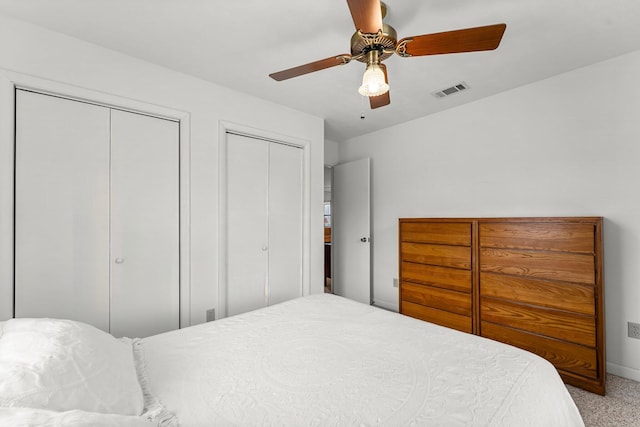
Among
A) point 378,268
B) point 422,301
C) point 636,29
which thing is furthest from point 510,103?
point 378,268

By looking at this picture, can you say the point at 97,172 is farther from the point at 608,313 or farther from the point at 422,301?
the point at 608,313

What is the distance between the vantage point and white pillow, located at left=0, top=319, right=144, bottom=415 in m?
0.77

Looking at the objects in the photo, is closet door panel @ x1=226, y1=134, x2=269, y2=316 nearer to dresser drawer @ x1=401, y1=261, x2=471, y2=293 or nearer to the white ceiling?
the white ceiling

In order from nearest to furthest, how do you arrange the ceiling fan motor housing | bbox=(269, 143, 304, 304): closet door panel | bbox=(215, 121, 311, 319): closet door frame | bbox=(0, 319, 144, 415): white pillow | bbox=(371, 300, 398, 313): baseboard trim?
bbox=(0, 319, 144, 415): white pillow < the ceiling fan motor housing < bbox=(215, 121, 311, 319): closet door frame < bbox=(269, 143, 304, 304): closet door panel < bbox=(371, 300, 398, 313): baseboard trim

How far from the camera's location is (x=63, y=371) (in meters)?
0.87

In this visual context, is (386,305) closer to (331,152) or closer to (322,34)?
(331,152)

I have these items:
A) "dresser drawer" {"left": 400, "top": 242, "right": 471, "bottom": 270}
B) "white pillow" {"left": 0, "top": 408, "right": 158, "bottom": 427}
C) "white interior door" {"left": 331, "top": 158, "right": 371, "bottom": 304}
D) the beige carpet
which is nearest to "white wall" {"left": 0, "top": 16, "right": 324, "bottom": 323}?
"white interior door" {"left": 331, "top": 158, "right": 371, "bottom": 304}

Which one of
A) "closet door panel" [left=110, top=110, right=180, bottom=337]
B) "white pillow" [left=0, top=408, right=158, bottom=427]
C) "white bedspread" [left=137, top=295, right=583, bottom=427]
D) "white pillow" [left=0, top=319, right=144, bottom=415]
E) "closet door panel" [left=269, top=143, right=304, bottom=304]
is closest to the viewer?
"white pillow" [left=0, top=408, right=158, bottom=427]

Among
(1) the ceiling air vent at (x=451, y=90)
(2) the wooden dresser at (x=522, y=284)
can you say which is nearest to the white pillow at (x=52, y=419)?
(2) the wooden dresser at (x=522, y=284)

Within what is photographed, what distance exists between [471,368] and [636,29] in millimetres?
2427

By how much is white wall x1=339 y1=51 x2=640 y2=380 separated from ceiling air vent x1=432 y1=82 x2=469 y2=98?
1.28 feet

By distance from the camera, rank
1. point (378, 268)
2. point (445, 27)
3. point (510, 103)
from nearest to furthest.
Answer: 1. point (445, 27)
2. point (510, 103)
3. point (378, 268)

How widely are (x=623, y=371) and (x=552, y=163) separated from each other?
5.50 ft

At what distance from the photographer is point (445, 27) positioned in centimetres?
182
